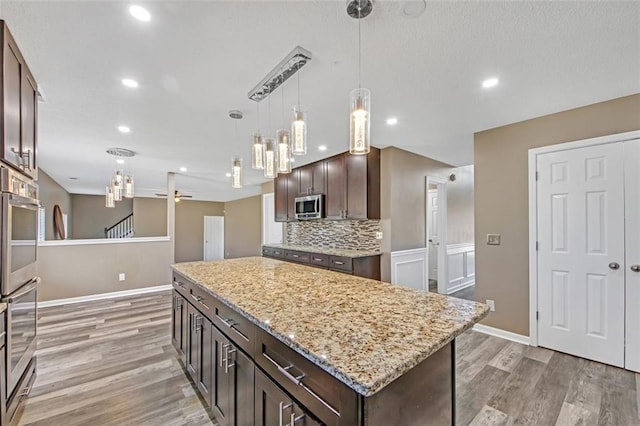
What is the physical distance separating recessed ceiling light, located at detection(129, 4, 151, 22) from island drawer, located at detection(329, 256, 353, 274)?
10.4 ft

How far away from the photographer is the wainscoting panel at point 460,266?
17.7 feet

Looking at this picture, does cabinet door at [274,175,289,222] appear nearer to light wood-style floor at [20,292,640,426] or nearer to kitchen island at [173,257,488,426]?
light wood-style floor at [20,292,640,426]

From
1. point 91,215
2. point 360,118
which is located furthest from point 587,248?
point 91,215

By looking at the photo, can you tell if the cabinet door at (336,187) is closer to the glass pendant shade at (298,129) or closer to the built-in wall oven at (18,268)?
the glass pendant shade at (298,129)

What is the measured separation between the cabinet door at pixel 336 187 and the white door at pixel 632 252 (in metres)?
3.07

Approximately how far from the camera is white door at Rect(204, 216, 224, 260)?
10.8 m

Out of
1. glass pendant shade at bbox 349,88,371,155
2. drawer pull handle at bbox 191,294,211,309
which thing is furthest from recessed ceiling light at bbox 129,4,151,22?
drawer pull handle at bbox 191,294,211,309

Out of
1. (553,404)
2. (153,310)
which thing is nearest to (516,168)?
(553,404)

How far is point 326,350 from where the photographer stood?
94cm

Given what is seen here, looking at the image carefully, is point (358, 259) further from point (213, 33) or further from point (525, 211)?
point (213, 33)

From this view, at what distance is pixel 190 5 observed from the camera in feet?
4.87

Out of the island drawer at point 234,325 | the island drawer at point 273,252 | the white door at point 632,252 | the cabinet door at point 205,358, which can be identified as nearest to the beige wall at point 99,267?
the island drawer at point 273,252

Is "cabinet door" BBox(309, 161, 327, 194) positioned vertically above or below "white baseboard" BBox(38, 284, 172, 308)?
above

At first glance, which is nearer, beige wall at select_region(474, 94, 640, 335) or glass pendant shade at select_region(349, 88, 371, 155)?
glass pendant shade at select_region(349, 88, 371, 155)
